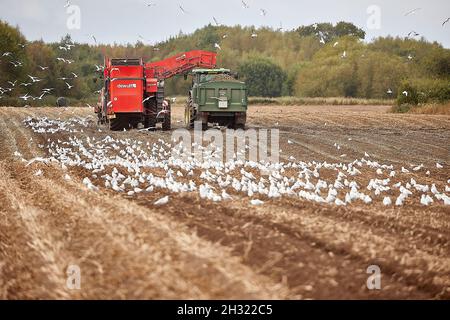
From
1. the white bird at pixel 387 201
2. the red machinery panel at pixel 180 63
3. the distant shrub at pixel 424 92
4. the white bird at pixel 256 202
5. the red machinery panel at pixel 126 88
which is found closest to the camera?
the white bird at pixel 256 202

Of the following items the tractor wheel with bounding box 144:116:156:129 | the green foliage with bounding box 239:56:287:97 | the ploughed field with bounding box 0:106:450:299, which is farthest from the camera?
the green foliage with bounding box 239:56:287:97

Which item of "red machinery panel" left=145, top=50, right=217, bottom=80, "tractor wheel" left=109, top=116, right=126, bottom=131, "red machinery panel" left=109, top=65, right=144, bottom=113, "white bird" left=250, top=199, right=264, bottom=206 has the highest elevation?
"red machinery panel" left=145, top=50, right=217, bottom=80

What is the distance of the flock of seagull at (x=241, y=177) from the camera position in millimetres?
10414

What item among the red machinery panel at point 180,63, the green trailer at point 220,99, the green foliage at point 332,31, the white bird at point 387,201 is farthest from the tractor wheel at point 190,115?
the green foliage at point 332,31

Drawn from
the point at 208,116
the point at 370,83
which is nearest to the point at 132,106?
the point at 208,116

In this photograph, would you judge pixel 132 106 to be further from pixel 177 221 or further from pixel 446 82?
pixel 446 82

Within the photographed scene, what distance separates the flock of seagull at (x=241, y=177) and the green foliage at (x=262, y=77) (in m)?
70.7

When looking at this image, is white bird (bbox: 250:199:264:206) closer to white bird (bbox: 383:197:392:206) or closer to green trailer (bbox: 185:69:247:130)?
white bird (bbox: 383:197:392:206)

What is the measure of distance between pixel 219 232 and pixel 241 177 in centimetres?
557

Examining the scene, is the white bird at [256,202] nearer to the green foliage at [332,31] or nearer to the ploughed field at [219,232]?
the ploughed field at [219,232]

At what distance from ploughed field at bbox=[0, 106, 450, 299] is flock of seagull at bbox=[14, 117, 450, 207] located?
0.05 metres

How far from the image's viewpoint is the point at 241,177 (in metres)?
13.1

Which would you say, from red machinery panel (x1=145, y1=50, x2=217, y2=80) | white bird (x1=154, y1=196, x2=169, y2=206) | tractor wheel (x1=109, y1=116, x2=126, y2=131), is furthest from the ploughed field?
red machinery panel (x1=145, y1=50, x2=217, y2=80)

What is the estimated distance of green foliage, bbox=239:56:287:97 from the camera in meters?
89.6
